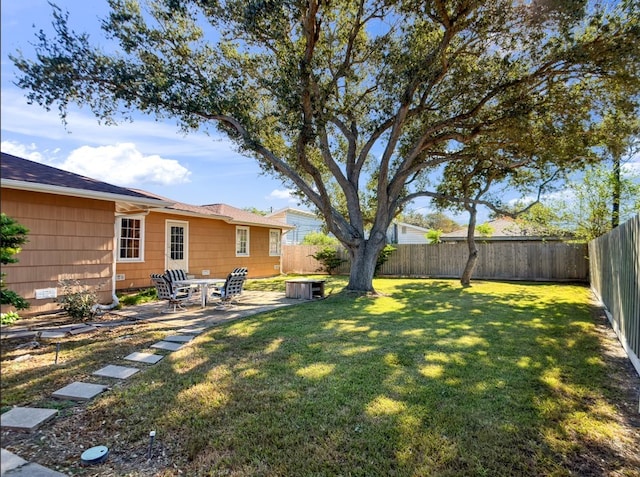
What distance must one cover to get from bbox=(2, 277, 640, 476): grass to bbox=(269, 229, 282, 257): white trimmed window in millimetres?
11016

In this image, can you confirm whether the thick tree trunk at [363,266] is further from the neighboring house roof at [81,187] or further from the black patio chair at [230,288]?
the neighboring house roof at [81,187]

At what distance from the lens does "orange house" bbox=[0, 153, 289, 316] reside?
2045 mm

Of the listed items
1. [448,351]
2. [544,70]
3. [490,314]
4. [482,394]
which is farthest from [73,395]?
[544,70]

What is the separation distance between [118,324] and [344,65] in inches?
307

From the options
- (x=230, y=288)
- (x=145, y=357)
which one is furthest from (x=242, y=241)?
(x=145, y=357)

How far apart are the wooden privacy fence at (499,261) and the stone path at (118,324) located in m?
9.14

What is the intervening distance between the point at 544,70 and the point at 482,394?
27.3ft

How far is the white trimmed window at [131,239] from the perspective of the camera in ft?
32.8

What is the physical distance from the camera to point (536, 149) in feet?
31.9

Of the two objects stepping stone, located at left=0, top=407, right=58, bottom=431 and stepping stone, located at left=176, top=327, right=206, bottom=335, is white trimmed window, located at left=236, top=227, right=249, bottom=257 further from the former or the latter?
stepping stone, located at left=0, top=407, right=58, bottom=431

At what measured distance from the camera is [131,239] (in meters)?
10.3

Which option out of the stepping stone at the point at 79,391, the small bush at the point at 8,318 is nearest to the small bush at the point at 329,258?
the stepping stone at the point at 79,391

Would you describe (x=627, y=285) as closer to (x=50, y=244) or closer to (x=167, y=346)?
(x=167, y=346)

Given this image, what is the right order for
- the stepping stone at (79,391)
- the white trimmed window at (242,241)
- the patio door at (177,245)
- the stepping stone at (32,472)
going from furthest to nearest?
the white trimmed window at (242,241), the patio door at (177,245), the stepping stone at (79,391), the stepping stone at (32,472)
